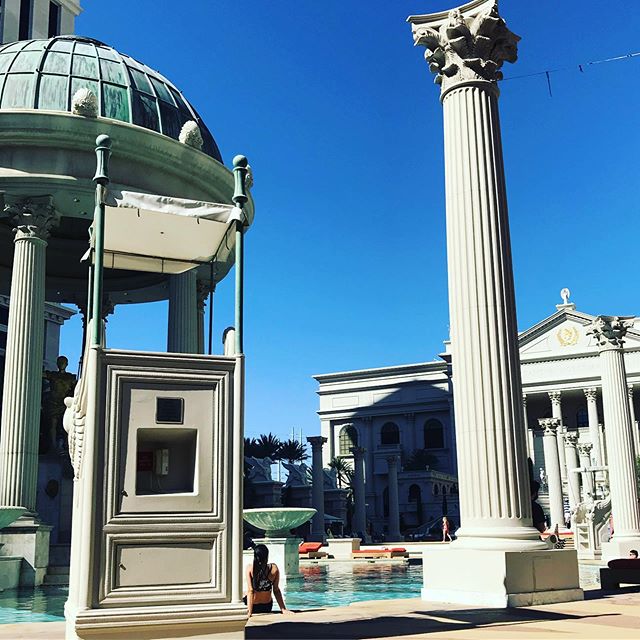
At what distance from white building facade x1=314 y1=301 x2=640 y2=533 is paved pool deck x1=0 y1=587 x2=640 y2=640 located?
60365 mm

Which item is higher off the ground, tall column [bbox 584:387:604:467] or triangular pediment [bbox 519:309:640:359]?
triangular pediment [bbox 519:309:640:359]

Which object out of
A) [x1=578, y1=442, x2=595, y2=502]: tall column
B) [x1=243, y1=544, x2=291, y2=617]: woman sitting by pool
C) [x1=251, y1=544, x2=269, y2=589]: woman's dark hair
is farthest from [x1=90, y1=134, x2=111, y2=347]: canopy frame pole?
[x1=578, y1=442, x2=595, y2=502]: tall column

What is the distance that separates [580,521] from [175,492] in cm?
2623

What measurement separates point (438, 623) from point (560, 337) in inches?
3050

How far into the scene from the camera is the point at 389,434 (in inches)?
4018

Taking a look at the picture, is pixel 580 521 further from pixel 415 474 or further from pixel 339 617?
pixel 415 474

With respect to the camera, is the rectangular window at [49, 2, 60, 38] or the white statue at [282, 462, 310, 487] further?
the white statue at [282, 462, 310, 487]

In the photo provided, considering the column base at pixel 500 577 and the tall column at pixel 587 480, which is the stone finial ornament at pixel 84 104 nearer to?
the column base at pixel 500 577

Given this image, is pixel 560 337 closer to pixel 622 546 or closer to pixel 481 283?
pixel 622 546

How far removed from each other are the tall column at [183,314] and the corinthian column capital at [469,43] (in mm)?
12583

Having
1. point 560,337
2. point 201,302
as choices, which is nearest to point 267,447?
point 560,337

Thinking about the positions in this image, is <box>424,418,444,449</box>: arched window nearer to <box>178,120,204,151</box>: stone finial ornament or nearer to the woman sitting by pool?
<box>178,120,204,151</box>: stone finial ornament

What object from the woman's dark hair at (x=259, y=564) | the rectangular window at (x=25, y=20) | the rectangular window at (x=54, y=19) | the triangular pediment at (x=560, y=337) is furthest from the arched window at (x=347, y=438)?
the woman's dark hair at (x=259, y=564)

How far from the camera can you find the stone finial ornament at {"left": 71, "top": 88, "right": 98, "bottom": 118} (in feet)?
72.9
